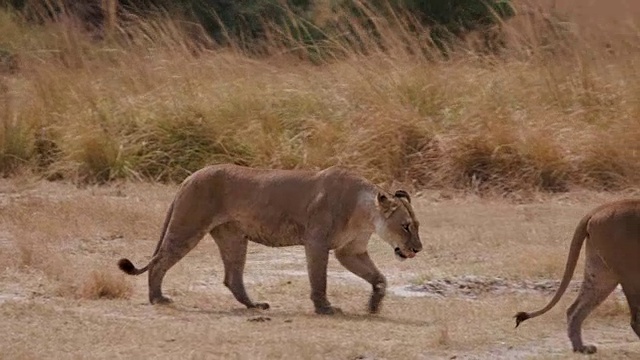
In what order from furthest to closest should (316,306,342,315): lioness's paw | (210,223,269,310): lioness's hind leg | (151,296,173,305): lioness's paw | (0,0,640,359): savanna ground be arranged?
(210,223,269,310): lioness's hind leg < (151,296,173,305): lioness's paw < (316,306,342,315): lioness's paw < (0,0,640,359): savanna ground

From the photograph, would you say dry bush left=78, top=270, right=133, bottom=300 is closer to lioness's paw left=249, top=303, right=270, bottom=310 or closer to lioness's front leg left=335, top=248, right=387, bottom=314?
lioness's paw left=249, top=303, right=270, bottom=310

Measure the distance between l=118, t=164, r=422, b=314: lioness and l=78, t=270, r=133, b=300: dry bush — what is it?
106 millimetres

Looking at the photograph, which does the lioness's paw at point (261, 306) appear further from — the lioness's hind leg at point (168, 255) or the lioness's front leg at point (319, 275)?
the lioness's hind leg at point (168, 255)

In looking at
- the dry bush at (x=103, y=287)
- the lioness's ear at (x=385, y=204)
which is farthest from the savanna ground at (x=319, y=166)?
the lioness's ear at (x=385, y=204)

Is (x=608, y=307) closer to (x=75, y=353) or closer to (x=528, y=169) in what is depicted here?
(x=75, y=353)

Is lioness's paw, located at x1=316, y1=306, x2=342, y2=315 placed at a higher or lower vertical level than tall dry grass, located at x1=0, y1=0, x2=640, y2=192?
higher

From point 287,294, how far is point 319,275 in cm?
73

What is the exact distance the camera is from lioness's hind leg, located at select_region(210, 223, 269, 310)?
9727 mm

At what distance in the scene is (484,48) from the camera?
58.5 feet

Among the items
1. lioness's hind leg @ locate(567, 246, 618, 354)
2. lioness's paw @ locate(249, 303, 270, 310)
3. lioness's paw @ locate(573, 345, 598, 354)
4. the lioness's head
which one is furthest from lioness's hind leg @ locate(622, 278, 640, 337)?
lioness's paw @ locate(249, 303, 270, 310)

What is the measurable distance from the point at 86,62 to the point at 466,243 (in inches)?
257

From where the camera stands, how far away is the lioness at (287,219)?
9.50 m

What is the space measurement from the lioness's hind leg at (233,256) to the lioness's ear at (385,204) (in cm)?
89

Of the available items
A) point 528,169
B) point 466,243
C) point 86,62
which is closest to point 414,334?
point 466,243
